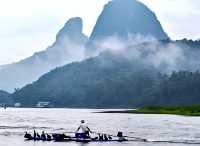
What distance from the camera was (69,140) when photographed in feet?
316

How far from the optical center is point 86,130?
96625 mm

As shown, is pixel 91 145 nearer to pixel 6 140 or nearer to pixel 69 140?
pixel 69 140

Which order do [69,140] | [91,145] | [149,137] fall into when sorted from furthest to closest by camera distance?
[149,137], [69,140], [91,145]

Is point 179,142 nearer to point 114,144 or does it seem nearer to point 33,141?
point 114,144

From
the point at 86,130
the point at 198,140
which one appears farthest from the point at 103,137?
the point at 198,140

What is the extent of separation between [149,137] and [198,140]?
10.0 m

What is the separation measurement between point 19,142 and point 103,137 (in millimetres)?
14370

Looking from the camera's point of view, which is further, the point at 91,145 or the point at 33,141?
the point at 33,141

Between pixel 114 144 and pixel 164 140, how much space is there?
32.3ft

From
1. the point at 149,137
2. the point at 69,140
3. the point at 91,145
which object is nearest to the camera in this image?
the point at 91,145

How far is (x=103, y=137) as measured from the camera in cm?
9788

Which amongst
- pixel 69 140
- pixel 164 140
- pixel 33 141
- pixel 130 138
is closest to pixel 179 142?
pixel 164 140

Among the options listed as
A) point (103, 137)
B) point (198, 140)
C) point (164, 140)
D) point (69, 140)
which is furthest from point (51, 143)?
point (198, 140)

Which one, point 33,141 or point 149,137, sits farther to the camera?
point 149,137
